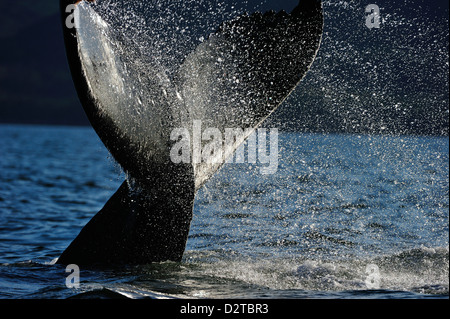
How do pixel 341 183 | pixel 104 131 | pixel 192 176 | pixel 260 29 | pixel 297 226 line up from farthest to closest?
1. pixel 341 183
2. pixel 297 226
3. pixel 260 29
4. pixel 192 176
5. pixel 104 131

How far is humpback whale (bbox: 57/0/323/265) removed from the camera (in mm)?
3424

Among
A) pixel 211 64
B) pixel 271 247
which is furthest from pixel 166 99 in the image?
pixel 271 247

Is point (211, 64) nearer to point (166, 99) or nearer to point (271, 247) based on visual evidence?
point (166, 99)

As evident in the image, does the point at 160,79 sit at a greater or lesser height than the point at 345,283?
greater

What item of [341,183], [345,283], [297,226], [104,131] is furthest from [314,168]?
[104,131]

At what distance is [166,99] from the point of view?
376cm

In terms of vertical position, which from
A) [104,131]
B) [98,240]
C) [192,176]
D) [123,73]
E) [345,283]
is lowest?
[345,283]

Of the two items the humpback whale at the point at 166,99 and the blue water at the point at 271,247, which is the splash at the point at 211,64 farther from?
the blue water at the point at 271,247

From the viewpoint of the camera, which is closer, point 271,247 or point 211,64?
point 211,64

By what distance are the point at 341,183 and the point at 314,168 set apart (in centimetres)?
384

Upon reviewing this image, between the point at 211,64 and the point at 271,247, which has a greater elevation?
the point at 211,64

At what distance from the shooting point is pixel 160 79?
149 inches
